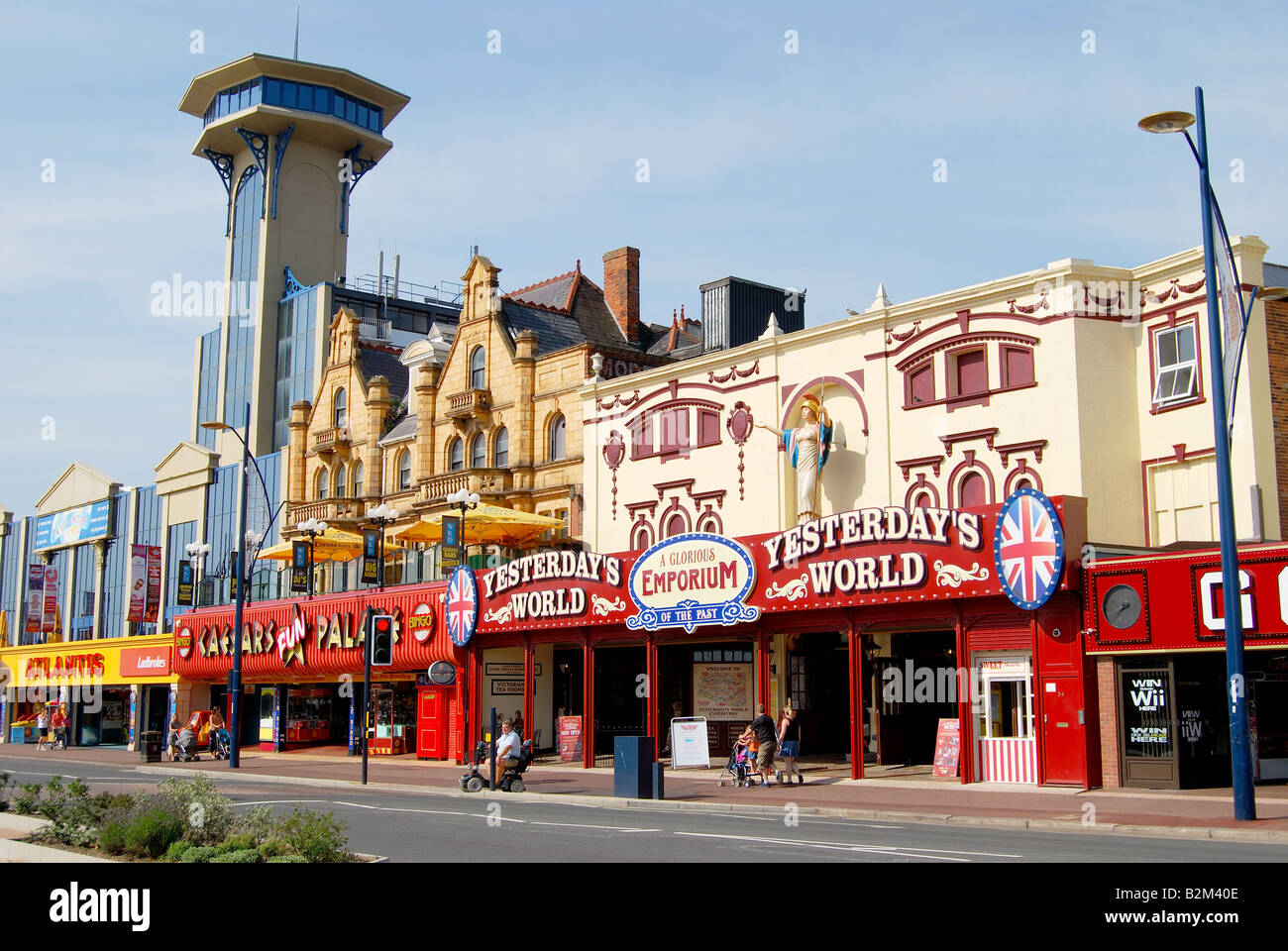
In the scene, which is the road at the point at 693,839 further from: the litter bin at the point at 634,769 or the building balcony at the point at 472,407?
the building balcony at the point at 472,407

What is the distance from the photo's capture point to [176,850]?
1308cm

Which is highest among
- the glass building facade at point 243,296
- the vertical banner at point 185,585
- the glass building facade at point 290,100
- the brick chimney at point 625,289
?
the glass building facade at point 290,100

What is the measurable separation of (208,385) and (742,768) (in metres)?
53.3

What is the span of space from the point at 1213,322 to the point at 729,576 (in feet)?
47.9

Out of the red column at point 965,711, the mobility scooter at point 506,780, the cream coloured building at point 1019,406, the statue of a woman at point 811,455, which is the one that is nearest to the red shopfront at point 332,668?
the cream coloured building at point 1019,406

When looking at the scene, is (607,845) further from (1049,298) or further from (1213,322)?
(1049,298)

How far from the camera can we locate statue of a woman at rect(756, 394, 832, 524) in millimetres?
32438

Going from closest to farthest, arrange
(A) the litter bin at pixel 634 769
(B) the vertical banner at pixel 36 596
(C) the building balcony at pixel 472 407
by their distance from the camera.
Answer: (A) the litter bin at pixel 634 769 → (C) the building balcony at pixel 472 407 → (B) the vertical banner at pixel 36 596

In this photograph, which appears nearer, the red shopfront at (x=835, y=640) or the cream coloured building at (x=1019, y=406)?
the red shopfront at (x=835, y=640)

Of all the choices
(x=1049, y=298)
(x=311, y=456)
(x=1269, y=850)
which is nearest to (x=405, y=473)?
(x=311, y=456)

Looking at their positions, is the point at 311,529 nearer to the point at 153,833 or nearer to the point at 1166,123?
the point at 153,833

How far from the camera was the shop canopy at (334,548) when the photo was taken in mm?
45781

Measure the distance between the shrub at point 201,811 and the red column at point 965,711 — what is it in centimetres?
1593

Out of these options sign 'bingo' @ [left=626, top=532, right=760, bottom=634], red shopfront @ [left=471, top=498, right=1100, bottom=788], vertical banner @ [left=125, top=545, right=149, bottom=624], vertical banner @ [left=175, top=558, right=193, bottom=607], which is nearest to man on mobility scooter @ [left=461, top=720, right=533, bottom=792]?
red shopfront @ [left=471, top=498, right=1100, bottom=788]
